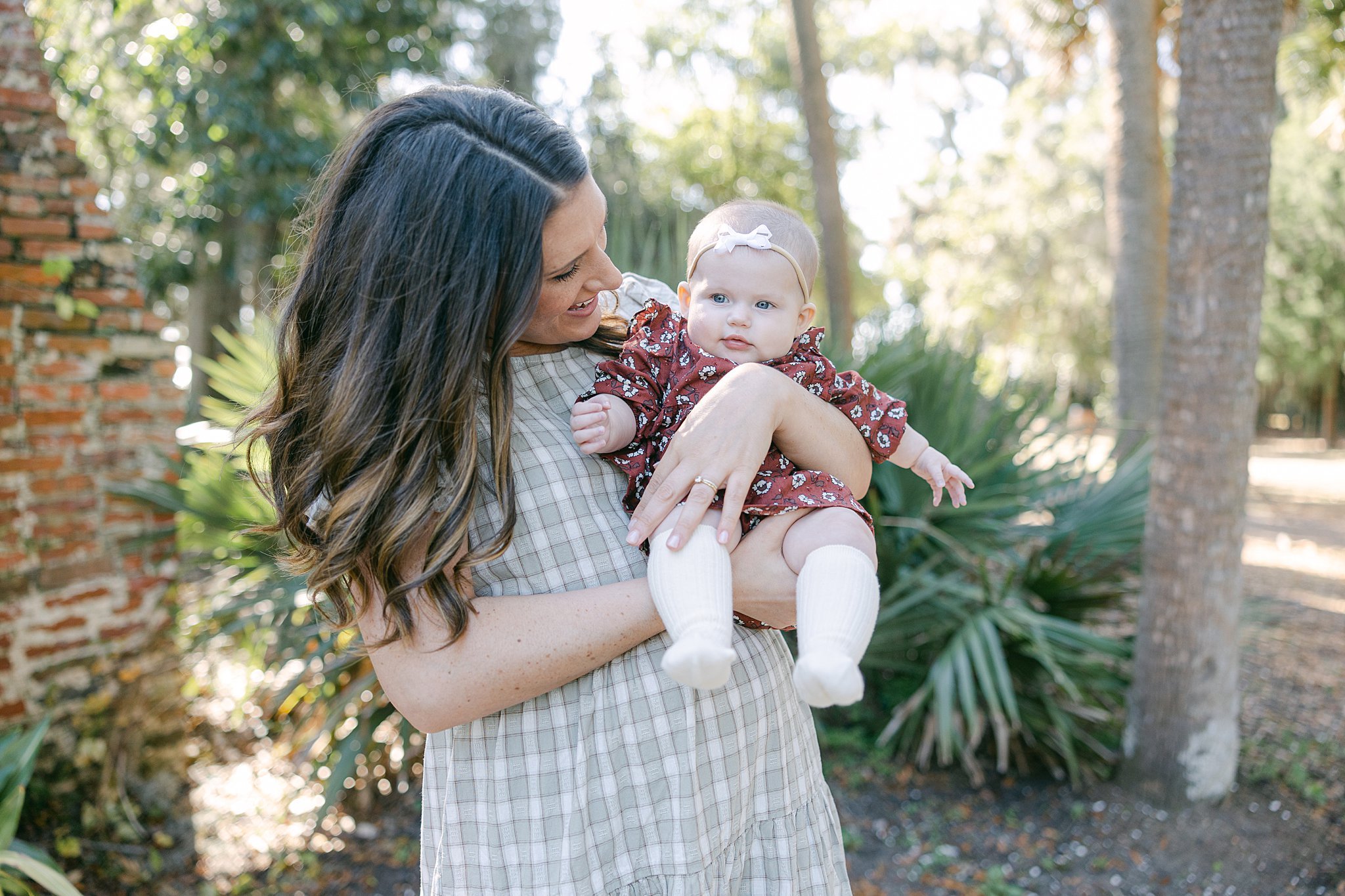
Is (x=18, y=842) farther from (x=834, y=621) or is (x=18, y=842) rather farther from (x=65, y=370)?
(x=834, y=621)

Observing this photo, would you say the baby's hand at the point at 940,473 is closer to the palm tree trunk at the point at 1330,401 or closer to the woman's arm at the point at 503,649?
the woman's arm at the point at 503,649

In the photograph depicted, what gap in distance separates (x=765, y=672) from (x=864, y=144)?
22.8 meters

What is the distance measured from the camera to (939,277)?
26812 millimetres

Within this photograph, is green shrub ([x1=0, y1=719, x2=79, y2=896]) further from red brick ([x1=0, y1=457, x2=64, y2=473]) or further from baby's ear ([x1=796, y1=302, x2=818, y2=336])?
baby's ear ([x1=796, y1=302, x2=818, y2=336])

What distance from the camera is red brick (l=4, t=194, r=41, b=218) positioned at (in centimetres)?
379

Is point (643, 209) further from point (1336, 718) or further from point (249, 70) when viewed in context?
point (249, 70)

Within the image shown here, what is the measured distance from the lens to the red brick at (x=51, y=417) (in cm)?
379

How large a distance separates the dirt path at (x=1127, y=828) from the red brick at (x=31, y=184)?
4.48 m

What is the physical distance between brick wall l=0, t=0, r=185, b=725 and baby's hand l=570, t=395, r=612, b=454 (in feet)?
10.9

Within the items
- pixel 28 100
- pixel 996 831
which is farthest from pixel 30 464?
pixel 996 831

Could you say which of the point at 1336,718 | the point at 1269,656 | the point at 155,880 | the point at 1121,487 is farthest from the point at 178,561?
the point at 1269,656

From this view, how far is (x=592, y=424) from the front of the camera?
1530mm

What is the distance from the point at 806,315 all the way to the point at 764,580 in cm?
60

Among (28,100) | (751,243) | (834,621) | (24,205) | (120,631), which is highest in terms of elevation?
(28,100)
